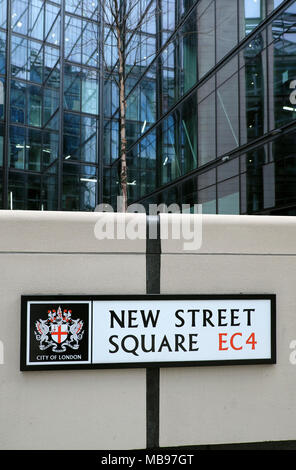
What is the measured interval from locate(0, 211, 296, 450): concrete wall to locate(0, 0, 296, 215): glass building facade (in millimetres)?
5437

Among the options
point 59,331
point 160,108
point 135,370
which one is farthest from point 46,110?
point 135,370

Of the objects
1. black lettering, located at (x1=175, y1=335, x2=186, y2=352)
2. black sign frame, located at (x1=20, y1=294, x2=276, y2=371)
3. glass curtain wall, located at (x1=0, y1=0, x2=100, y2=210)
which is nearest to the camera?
black sign frame, located at (x1=20, y1=294, x2=276, y2=371)

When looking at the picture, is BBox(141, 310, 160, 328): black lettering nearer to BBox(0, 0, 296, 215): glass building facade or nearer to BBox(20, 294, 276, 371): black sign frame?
Result: BBox(20, 294, 276, 371): black sign frame

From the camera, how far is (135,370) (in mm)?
2662

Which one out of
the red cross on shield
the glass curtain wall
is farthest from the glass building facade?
the red cross on shield

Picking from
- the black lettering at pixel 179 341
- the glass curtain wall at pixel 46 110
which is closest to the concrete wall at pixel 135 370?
the black lettering at pixel 179 341

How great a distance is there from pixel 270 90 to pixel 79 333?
1127 centimetres

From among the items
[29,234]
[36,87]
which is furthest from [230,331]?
[36,87]

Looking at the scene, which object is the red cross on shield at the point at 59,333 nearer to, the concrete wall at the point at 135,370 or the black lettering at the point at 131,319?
the concrete wall at the point at 135,370

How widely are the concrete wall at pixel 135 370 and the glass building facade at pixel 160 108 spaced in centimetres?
544

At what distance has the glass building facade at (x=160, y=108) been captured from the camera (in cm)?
1183

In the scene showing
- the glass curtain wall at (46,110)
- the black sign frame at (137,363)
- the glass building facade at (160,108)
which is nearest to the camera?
the black sign frame at (137,363)

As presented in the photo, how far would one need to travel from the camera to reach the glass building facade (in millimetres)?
11828

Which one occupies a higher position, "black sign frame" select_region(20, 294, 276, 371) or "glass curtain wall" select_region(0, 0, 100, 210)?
"glass curtain wall" select_region(0, 0, 100, 210)
